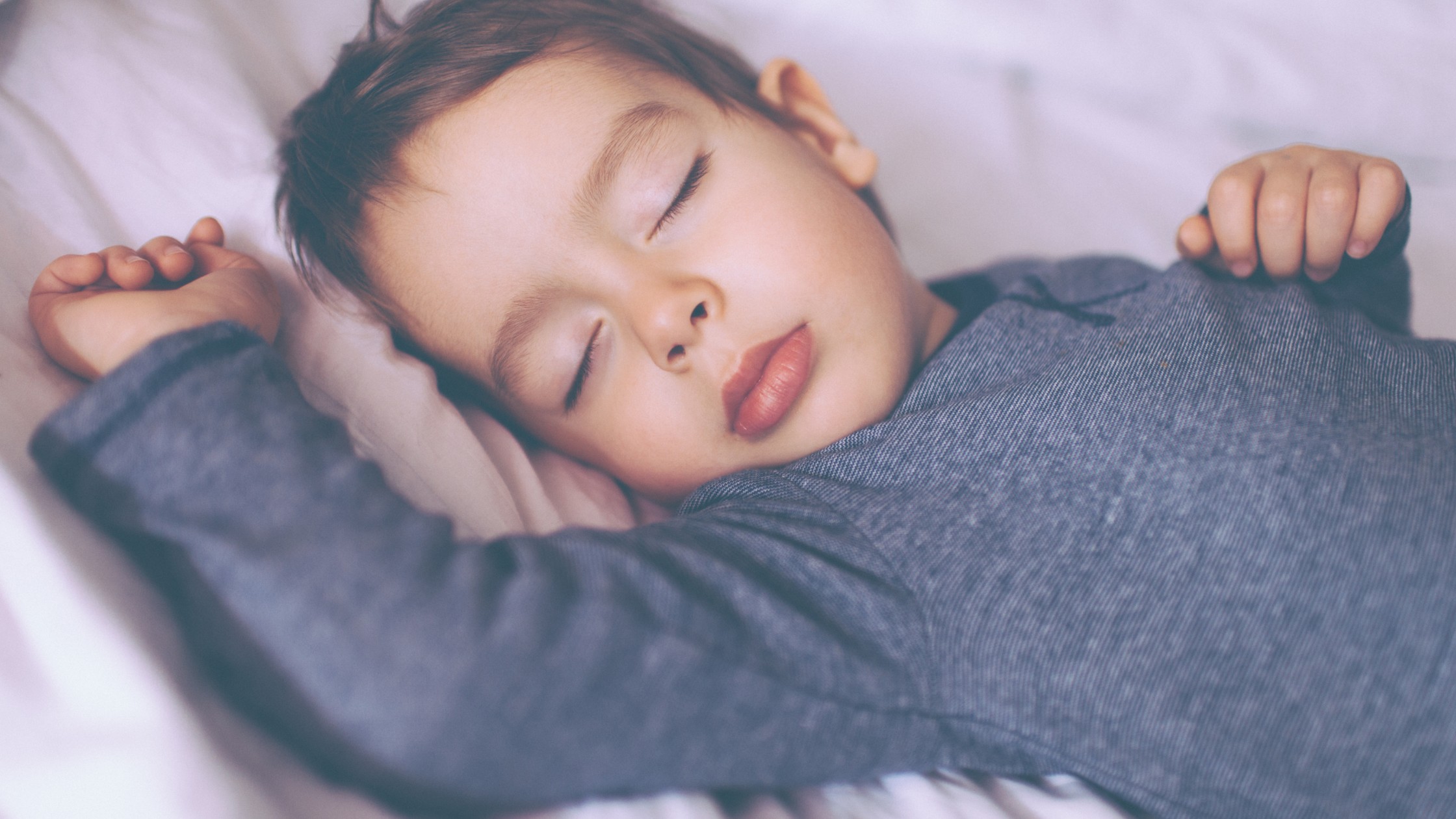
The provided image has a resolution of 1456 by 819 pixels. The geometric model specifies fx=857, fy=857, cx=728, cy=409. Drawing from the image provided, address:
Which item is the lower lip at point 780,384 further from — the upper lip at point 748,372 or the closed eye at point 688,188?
the closed eye at point 688,188

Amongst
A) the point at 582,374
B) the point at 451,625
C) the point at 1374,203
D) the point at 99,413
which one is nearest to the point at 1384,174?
the point at 1374,203

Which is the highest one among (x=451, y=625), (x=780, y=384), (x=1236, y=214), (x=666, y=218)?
(x=1236, y=214)

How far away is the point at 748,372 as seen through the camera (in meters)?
0.82

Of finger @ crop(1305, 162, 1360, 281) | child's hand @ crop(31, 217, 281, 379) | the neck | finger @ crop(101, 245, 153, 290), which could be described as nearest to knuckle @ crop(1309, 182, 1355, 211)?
finger @ crop(1305, 162, 1360, 281)

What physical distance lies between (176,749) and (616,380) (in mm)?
466

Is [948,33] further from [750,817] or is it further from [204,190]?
[750,817]

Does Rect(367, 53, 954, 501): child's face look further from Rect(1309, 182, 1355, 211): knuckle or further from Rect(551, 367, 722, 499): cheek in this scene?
Rect(1309, 182, 1355, 211): knuckle

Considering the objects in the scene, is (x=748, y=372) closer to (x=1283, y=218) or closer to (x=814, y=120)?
(x=814, y=120)

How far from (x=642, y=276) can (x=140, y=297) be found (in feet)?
1.43

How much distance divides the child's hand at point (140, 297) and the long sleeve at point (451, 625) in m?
0.07

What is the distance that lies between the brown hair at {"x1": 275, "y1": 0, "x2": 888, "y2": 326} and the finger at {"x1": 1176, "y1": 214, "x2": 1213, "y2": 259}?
487mm

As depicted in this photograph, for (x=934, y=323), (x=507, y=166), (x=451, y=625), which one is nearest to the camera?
(x=451, y=625)

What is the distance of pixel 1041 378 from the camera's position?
2.64 ft

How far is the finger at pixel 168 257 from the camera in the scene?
0.82m
